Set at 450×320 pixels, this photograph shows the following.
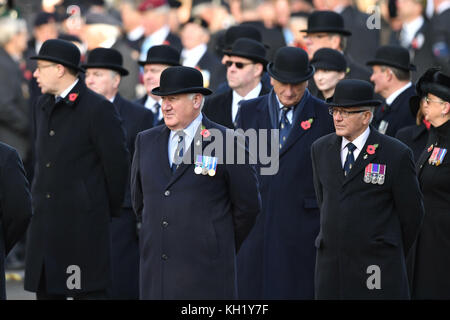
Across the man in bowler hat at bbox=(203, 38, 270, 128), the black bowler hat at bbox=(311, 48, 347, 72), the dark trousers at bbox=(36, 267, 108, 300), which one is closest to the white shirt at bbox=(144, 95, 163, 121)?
the man in bowler hat at bbox=(203, 38, 270, 128)

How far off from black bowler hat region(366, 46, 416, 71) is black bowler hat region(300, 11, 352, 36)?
2.71ft

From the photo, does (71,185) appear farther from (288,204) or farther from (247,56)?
(247,56)

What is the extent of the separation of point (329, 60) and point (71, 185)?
2.97 m

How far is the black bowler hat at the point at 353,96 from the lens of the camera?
8.52 m

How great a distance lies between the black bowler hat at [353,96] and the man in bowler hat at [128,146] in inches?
117

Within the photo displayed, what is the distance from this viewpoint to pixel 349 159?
27.9 feet

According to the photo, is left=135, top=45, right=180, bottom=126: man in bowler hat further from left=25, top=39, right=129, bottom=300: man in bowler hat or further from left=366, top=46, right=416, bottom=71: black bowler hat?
left=366, top=46, right=416, bottom=71: black bowler hat

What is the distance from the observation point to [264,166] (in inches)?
385

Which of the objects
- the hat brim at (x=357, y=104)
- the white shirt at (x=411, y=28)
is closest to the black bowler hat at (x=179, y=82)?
the hat brim at (x=357, y=104)

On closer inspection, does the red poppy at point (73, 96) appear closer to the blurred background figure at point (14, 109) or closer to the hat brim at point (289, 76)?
the hat brim at point (289, 76)

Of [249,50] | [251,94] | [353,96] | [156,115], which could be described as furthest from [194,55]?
[353,96]

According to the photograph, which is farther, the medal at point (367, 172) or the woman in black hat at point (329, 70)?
the woman in black hat at point (329, 70)
